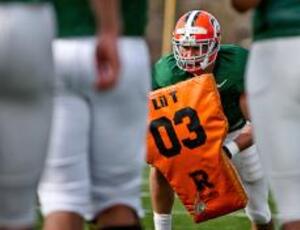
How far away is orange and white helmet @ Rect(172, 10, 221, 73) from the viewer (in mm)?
5191

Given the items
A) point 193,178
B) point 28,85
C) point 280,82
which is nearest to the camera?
point 28,85

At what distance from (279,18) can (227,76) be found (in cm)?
212

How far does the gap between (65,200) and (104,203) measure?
0.11 meters

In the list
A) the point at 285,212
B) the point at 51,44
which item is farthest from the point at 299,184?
the point at 51,44

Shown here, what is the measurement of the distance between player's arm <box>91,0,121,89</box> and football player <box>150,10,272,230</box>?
2.39m

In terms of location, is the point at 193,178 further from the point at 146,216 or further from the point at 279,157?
the point at 279,157

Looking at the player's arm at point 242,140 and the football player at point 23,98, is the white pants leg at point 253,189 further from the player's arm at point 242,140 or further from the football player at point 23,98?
the football player at point 23,98

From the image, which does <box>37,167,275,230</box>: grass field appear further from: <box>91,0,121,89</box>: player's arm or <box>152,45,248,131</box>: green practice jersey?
<box>91,0,121,89</box>: player's arm

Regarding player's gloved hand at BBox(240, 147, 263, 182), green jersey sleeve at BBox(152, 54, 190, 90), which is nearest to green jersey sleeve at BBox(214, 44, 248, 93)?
green jersey sleeve at BBox(152, 54, 190, 90)

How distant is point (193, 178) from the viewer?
5008 millimetres

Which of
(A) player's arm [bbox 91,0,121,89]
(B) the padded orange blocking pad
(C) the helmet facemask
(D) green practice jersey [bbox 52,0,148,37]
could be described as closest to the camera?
(A) player's arm [bbox 91,0,121,89]

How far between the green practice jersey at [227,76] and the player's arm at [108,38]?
2431 mm

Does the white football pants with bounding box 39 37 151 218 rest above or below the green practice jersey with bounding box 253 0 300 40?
below

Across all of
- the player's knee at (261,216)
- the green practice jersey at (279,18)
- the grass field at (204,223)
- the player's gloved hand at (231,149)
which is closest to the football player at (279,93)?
the green practice jersey at (279,18)
